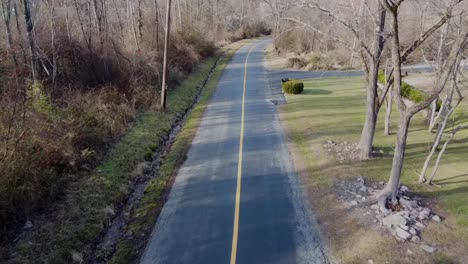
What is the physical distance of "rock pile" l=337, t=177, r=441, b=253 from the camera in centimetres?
895

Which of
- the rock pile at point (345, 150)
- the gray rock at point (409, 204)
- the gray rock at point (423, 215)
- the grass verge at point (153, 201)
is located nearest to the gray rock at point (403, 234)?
the gray rock at point (423, 215)

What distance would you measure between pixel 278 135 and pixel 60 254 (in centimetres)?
1116

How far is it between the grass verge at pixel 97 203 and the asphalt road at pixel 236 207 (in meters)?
0.69

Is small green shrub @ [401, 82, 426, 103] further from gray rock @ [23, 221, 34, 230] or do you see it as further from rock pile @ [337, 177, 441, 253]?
gray rock @ [23, 221, 34, 230]

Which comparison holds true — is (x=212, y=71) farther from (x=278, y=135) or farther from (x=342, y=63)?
(x=278, y=135)

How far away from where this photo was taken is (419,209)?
9969 mm

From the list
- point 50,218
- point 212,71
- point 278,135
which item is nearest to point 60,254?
point 50,218

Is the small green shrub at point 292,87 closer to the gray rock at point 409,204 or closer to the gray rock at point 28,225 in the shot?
the gray rock at point 409,204

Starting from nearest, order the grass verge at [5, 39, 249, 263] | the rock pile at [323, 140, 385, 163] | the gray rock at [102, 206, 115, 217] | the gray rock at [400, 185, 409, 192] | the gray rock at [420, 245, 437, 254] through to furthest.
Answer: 1. the gray rock at [420, 245, 437, 254]
2. the grass verge at [5, 39, 249, 263]
3. the gray rock at [102, 206, 115, 217]
4. the gray rock at [400, 185, 409, 192]
5. the rock pile at [323, 140, 385, 163]

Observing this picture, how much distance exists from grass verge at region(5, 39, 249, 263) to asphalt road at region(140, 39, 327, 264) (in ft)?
2.26

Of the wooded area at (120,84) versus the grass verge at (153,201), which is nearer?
the grass verge at (153,201)

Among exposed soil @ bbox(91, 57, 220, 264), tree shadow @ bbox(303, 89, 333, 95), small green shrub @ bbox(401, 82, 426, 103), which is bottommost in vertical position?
exposed soil @ bbox(91, 57, 220, 264)

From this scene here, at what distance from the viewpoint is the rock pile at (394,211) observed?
8.95m

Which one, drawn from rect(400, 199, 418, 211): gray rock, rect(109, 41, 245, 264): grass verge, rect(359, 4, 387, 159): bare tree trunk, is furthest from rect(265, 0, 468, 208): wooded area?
rect(109, 41, 245, 264): grass verge
